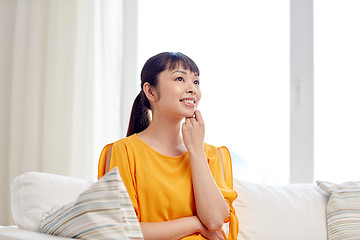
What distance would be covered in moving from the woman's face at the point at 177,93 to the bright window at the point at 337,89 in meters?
1.34

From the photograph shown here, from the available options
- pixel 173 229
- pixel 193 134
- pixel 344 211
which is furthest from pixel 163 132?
pixel 344 211

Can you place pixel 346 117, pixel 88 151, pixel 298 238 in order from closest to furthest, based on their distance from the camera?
pixel 298 238 → pixel 346 117 → pixel 88 151

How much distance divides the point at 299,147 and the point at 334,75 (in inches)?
18.7

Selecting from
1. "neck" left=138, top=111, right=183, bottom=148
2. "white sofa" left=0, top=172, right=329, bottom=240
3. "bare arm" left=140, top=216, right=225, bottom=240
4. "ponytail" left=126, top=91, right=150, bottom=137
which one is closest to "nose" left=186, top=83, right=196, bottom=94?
"neck" left=138, top=111, right=183, bottom=148

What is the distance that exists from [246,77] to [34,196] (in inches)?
64.2

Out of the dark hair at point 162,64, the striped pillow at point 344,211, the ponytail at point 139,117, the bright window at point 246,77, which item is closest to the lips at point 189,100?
the dark hair at point 162,64

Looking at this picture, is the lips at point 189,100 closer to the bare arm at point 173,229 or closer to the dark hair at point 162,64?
the dark hair at point 162,64

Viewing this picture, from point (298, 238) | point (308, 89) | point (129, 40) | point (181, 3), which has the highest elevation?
point (181, 3)

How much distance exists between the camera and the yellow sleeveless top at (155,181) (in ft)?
4.79

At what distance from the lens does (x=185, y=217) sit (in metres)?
1.46

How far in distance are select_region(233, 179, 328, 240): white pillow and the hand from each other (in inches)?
21.0

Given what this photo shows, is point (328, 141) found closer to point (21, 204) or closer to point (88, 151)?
point (88, 151)

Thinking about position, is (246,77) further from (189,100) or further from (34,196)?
(34,196)

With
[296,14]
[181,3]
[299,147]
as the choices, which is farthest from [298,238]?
[181,3]
